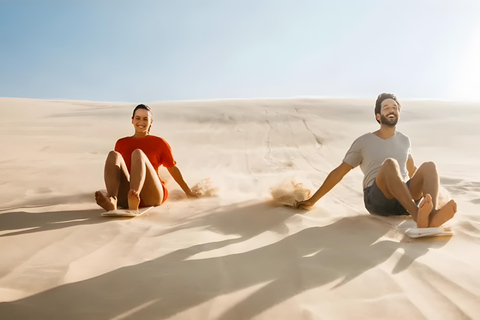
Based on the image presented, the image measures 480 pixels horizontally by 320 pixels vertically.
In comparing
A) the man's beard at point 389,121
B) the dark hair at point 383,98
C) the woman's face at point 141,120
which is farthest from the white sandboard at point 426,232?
the woman's face at point 141,120

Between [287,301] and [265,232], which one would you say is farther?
[265,232]

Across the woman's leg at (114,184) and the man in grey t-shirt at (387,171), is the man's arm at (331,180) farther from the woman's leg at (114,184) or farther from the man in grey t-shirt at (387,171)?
the woman's leg at (114,184)

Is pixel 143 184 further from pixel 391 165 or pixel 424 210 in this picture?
pixel 424 210

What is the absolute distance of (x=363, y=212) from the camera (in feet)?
12.9

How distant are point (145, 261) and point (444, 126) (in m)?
14.5

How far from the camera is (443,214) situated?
9.13 ft

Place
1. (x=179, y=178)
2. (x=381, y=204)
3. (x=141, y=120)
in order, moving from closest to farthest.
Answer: (x=381, y=204) → (x=141, y=120) → (x=179, y=178)

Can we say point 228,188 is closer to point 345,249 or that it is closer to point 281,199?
point 281,199

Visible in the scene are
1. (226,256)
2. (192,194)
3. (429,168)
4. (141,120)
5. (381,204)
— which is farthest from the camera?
(192,194)

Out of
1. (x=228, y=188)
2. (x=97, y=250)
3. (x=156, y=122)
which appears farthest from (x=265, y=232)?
(x=156, y=122)

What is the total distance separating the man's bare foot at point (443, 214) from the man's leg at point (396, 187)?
0.19 ft

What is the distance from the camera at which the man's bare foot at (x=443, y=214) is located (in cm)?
274

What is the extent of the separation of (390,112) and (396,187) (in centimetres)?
78

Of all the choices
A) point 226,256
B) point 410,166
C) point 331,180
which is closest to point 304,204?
point 331,180
